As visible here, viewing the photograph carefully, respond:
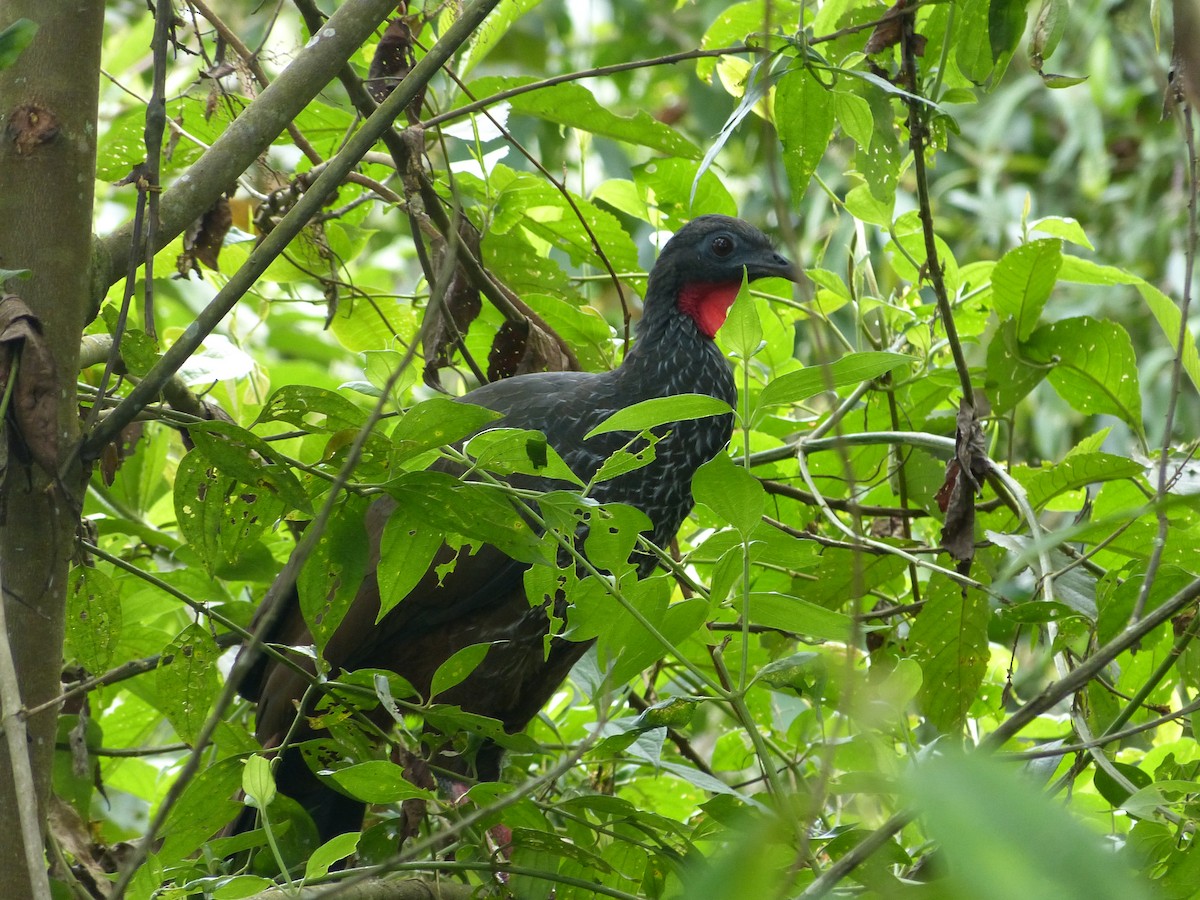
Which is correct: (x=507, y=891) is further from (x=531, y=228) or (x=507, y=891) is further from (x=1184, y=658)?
(x=531, y=228)

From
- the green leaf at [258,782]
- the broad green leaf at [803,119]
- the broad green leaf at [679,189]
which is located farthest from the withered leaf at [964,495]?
the green leaf at [258,782]

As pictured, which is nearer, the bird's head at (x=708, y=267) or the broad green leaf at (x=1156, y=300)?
the broad green leaf at (x=1156, y=300)

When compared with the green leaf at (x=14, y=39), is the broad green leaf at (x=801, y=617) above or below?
below

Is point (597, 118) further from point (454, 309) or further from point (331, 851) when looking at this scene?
point (331, 851)

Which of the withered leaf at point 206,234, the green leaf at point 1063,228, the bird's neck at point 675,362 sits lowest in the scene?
the green leaf at point 1063,228

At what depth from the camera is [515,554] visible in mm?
1232

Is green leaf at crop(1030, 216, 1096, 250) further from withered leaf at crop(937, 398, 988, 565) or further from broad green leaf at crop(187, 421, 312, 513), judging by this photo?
broad green leaf at crop(187, 421, 312, 513)

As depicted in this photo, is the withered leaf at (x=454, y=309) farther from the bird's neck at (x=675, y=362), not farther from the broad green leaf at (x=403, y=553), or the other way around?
the broad green leaf at (x=403, y=553)

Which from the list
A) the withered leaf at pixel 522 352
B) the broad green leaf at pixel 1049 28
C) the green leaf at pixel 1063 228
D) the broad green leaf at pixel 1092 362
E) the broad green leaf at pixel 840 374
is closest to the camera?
the broad green leaf at pixel 840 374

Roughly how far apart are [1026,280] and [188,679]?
137 centimetres

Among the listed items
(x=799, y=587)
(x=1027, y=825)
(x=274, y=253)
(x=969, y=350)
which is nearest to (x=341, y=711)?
(x=274, y=253)

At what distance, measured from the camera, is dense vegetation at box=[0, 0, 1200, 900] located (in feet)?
3.70

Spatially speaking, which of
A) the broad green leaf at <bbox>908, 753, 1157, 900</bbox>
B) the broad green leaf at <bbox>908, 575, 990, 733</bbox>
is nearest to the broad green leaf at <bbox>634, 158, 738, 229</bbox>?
the broad green leaf at <bbox>908, 575, 990, 733</bbox>

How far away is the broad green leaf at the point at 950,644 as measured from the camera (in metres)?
1.75
